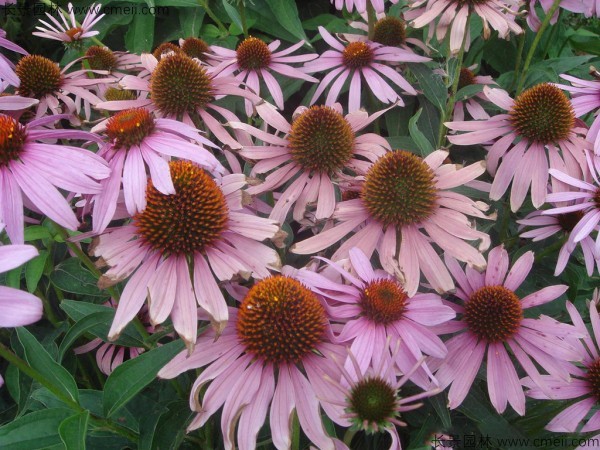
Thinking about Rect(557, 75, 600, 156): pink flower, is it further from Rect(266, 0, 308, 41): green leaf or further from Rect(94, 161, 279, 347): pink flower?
Rect(266, 0, 308, 41): green leaf

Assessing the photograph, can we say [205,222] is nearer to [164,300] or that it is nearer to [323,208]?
[164,300]

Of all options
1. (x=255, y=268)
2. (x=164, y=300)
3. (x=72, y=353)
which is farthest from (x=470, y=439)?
(x=72, y=353)

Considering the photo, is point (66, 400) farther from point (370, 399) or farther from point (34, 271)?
point (370, 399)

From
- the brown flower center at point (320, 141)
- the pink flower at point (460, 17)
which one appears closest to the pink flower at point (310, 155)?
the brown flower center at point (320, 141)

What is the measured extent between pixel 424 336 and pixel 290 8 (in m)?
1.74

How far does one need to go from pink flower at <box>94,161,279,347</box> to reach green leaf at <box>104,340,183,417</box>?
0.37ft

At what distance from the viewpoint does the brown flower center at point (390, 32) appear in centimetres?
176

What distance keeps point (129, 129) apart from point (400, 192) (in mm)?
518

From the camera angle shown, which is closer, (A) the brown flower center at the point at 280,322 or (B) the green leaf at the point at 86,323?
(A) the brown flower center at the point at 280,322

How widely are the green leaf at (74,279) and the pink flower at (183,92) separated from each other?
1.19 ft

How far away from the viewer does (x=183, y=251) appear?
3.08 feet

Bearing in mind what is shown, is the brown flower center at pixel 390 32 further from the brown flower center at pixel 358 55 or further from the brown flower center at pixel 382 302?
the brown flower center at pixel 382 302

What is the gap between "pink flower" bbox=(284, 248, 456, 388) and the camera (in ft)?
2.95

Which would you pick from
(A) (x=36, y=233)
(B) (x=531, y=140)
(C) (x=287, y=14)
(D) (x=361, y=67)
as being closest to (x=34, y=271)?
(A) (x=36, y=233)
